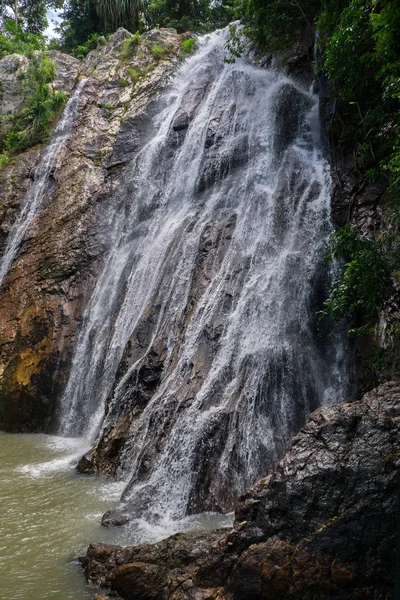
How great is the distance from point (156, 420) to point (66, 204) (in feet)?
32.9

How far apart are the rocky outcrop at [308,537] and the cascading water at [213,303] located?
196 centimetres

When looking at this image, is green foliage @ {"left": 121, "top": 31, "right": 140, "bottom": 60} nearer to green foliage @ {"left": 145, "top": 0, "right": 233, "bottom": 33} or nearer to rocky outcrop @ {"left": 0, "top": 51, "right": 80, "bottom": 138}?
rocky outcrop @ {"left": 0, "top": 51, "right": 80, "bottom": 138}

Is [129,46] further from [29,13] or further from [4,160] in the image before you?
[29,13]

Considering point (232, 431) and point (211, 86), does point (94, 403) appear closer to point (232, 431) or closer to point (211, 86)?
point (232, 431)

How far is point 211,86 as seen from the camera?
56.0 ft

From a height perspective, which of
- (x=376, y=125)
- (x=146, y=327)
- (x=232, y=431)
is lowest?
(x=232, y=431)

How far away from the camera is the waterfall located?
16453 millimetres

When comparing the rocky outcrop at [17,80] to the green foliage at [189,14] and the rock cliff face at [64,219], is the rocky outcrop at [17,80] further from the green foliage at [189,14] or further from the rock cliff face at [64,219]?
the green foliage at [189,14]

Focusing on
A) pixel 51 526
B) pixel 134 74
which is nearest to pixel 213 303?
pixel 51 526

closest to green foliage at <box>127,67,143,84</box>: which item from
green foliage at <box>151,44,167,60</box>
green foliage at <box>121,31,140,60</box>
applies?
green foliage at <box>151,44,167,60</box>

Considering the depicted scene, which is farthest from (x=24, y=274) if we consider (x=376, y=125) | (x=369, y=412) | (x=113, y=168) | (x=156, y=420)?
(x=369, y=412)

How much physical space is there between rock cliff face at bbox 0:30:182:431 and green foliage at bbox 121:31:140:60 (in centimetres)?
4

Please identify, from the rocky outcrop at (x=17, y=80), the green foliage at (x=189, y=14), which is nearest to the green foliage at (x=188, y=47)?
the green foliage at (x=189, y=14)

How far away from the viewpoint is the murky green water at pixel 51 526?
522 centimetres
